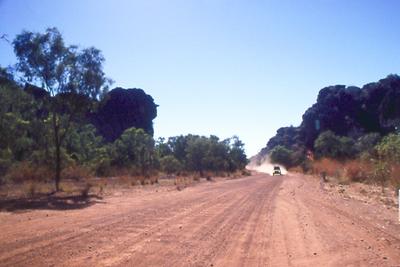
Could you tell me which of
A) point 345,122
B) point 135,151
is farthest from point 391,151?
point 345,122

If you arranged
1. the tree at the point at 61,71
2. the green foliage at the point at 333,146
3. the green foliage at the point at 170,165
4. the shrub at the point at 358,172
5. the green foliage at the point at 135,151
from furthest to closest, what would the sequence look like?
the green foliage at the point at 333,146 → the green foliage at the point at 170,165 → the green foliage at the point at 135,151 → the shrub at the point at 358,172 → the tree at the point at 61,71

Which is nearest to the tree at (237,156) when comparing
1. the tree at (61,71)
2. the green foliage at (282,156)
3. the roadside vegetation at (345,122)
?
the roadside vegetation at (345,122)

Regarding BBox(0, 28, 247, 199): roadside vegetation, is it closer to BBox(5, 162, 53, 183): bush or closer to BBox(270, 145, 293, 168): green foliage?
BBox(5, 162, 53, 183): bush

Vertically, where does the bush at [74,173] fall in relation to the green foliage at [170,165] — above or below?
below

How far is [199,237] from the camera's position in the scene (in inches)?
482

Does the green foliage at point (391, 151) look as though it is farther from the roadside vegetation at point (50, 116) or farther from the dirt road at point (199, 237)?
the roadside vegetation at point (50, 116)

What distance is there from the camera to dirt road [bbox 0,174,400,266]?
9523mm

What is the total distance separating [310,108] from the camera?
6260 inches

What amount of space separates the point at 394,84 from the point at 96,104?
10677 cm

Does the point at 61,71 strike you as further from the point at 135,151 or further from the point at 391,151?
the point at 135,151

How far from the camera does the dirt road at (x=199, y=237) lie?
952 cm

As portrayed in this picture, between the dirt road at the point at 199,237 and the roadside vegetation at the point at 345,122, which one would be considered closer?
the dirt road at the point at 199,237

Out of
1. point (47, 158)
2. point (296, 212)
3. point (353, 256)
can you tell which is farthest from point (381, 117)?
point (353, 256)

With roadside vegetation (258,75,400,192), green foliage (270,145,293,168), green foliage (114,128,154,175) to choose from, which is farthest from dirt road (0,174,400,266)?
green foliage (270,145,293,168)
